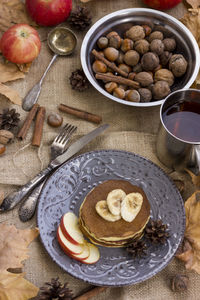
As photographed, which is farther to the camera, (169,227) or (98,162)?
(98,162)

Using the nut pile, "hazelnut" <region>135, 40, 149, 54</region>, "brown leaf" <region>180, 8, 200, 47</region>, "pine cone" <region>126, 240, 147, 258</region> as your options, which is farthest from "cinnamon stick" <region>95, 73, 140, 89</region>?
"pine cone" <region>126, 240, 147, 258</region>

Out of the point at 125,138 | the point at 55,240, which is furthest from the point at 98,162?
the point at 55,240

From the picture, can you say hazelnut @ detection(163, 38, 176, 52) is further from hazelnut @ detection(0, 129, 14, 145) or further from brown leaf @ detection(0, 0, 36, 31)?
hazelnut @ detection(0, 129, 14, 145)

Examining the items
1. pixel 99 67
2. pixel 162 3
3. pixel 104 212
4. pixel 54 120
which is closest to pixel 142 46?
pixel 99 67

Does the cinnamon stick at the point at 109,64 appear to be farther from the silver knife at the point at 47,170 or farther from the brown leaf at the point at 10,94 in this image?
the brown leaf at the point at 10,94

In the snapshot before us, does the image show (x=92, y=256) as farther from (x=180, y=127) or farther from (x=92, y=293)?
(x=180, y=127)

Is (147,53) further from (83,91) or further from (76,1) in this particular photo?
(76,1)
